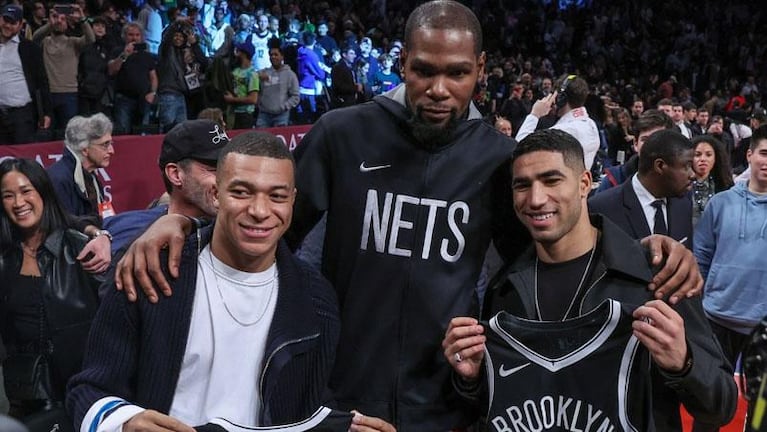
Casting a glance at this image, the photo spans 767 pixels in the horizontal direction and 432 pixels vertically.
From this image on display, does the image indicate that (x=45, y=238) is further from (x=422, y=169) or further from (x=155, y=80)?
(x=155, y=80)

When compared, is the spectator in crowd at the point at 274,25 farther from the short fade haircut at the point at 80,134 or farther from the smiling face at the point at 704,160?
the smiling face at the point at 704,160

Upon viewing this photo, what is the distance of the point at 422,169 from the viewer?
2.76 m

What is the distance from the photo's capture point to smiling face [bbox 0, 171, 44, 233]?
4598 millimetres

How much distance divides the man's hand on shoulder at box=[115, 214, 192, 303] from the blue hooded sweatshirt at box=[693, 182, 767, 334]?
11.7 ft

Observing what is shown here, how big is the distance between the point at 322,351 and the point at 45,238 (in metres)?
2.43

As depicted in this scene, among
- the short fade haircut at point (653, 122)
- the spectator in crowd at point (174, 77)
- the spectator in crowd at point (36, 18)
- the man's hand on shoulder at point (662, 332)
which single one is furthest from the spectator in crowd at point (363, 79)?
the man's hand on shoulder at point (662, 332)

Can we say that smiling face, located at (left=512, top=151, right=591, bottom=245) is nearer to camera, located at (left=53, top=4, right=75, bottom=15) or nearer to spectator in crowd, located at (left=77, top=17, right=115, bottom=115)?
camera, located at (left=53, top=4, right=75, bottom=15)

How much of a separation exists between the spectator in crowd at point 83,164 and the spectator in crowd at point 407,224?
4.12 metres

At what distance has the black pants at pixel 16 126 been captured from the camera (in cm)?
952

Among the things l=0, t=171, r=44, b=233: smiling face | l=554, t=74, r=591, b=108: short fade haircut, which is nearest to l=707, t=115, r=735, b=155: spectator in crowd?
l=554, t=74, r=591, b=108: short fade haircut

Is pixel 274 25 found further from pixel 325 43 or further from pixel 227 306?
pixel 227 306

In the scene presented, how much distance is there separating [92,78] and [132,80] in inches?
19.2

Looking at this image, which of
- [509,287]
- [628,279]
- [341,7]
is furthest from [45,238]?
[341,7]

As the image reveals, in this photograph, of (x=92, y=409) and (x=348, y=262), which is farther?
(x=348, y=262)
